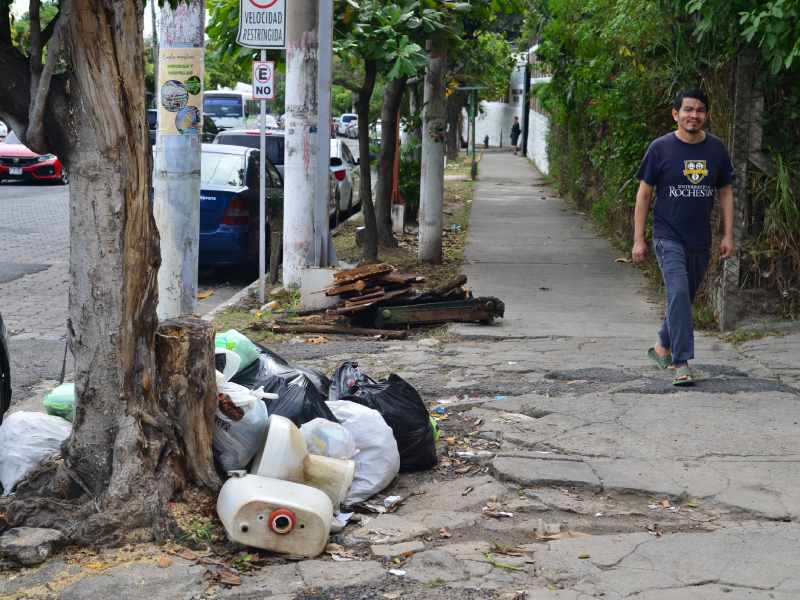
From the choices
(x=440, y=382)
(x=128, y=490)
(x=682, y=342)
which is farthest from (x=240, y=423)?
(x=682, y=342)

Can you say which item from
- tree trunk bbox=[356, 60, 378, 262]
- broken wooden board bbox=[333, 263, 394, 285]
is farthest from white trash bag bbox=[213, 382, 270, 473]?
tree trunk bbox=[356, 60, 378, 262]

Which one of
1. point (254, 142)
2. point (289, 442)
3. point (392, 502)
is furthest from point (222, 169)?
point (289, 442)

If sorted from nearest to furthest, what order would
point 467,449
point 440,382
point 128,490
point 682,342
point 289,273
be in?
point 128,490 < point 467,449 < point 682,342 < point 440,382 < point 289,273

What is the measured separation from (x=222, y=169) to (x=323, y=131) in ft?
8.54

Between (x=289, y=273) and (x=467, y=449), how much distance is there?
5.74 metres

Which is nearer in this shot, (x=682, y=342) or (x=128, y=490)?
(x=128, y=490)

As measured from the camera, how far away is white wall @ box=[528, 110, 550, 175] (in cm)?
3580

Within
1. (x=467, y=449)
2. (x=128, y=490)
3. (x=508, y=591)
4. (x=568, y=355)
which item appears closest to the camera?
(x=508, y=591)

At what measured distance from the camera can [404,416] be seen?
5.75 meters

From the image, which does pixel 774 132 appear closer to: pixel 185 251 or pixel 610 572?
pixel 185 251

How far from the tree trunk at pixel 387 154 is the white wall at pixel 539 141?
18780mm

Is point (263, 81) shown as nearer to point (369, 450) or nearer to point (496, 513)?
point (369, 450)

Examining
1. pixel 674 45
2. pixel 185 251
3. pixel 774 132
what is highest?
pixel 674 45

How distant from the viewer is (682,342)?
24.0 feet
